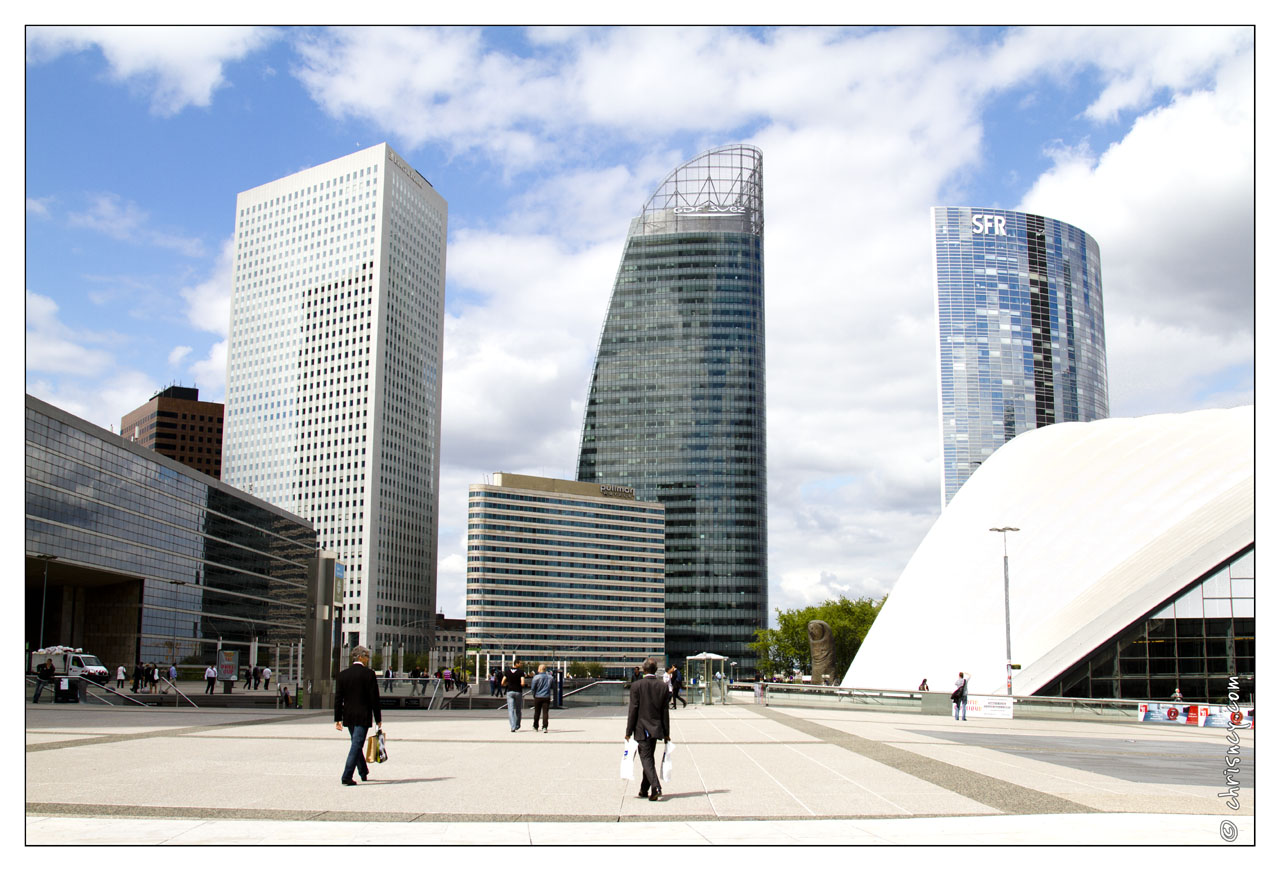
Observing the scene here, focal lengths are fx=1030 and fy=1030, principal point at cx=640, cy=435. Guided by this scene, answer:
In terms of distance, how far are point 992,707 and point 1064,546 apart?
15861 millimetres

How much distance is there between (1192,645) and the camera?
126 feet

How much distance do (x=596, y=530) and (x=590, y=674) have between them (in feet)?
87.7

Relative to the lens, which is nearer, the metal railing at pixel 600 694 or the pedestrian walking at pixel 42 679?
the pedestrian walking at pixel 42 679

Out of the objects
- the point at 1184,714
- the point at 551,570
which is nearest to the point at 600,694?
the point at 1184,714

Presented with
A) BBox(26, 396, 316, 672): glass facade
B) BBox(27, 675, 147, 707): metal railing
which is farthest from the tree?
BBox(27, 675, 147, 707): metal railing

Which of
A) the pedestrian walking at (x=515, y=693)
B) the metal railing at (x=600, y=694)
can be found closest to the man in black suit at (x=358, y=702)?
the pedestrian walking at (x=515, y=693)

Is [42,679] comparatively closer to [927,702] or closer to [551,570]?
[927,702]

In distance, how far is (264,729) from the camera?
23641mm

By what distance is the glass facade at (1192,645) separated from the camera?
38219 mm

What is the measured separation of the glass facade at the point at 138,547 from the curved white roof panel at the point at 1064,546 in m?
48.9

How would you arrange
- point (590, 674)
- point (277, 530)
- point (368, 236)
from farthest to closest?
point (368, 236), point (590, 674), point (277, 530)

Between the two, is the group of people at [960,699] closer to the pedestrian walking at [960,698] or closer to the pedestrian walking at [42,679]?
the pedestrian walking at [960,698]
